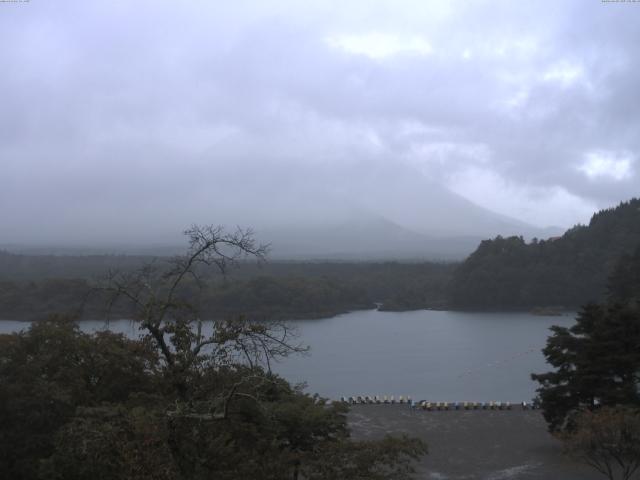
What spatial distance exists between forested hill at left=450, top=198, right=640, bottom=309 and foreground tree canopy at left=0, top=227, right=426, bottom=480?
2971 cm

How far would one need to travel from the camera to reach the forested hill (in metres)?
32.4

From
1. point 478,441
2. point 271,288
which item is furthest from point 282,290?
point 478,441

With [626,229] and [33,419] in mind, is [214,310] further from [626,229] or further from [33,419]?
[626,229]

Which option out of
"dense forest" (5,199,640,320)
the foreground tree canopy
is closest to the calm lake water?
"dense forest" (5,199,640,320)

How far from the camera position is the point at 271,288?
28781 mm

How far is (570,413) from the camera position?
8688mm

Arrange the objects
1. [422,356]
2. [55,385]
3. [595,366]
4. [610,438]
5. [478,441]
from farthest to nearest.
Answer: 1. [422,356]
2. [478,441]
3. [595,366]
4. [610,438]
5. [55,385]

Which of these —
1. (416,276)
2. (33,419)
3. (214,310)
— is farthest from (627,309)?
(416,276)

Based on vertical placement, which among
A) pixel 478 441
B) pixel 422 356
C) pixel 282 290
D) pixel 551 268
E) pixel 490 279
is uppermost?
pixel 551 268

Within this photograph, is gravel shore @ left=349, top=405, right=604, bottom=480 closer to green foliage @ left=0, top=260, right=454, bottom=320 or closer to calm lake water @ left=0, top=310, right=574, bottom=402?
calm lake water @ left=0, top=310, right=574, bottom=402

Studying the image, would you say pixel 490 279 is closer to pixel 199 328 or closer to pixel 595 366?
pixel 595 366

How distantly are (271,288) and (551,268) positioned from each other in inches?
592

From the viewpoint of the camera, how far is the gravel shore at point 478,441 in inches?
320

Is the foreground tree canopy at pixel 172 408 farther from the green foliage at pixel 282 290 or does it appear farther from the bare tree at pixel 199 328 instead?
the green foliage at pixel 282 290
